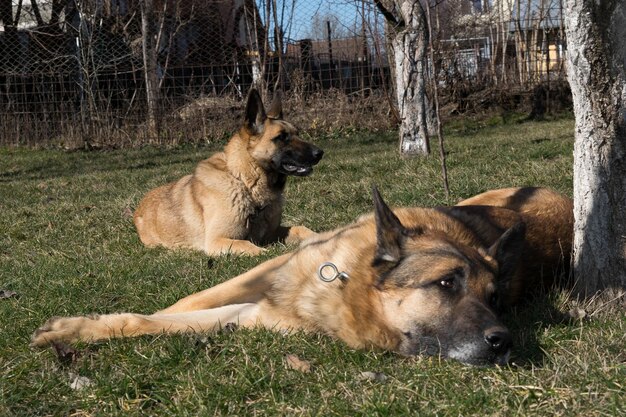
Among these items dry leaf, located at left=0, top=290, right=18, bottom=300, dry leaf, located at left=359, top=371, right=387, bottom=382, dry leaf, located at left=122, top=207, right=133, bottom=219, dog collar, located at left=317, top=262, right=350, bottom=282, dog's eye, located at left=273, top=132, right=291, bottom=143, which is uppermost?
dog's eye, located at left=273, top=132, right=291, bottom=143

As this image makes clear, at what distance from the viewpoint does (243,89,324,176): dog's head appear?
276 inches

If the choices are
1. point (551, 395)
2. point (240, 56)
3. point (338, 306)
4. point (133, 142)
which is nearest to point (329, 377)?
point (338, 306)

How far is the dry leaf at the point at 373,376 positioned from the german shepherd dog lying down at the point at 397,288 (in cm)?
27

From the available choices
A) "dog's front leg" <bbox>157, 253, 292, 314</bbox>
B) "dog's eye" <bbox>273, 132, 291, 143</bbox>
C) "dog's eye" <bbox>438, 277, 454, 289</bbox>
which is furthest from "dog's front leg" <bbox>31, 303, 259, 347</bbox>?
"dog's eye" <bbox>273, 132, 291, 143</bbox>

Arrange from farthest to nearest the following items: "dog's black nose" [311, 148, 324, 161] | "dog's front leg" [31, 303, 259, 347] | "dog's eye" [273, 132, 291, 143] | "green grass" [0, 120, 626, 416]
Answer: "dog's black nose" [311, 148, 324, 161], "dog's eye" [273, 132, 291, 143], "dog's front leg" [31, 303, 259, 347], "green grass" [0, 120, 626, 416]

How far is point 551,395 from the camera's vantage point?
2.66 metres

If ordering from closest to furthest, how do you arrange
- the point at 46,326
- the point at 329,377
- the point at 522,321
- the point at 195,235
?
the point at 329,377 → the point at 46,326 → the point at 522,321 → the point at 195,235

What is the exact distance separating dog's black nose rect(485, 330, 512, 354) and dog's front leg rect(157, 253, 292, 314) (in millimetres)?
1312

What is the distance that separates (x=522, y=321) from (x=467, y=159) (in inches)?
237

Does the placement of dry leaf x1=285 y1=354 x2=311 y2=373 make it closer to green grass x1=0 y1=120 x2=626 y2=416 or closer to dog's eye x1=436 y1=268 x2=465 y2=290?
green grass x1=0 y1=120 x2=626 y2=416

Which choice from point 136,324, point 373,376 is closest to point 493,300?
point 373,376

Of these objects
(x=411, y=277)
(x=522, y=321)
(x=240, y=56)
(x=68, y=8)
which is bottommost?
(x=522, y=321)

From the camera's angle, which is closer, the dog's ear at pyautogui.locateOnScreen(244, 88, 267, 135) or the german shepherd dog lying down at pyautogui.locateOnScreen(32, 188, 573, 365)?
the german shepherd dog lying down at pyautogui.locateOnScreen(32, 188, 573, 365)

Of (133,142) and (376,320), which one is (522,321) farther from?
(133,142)
